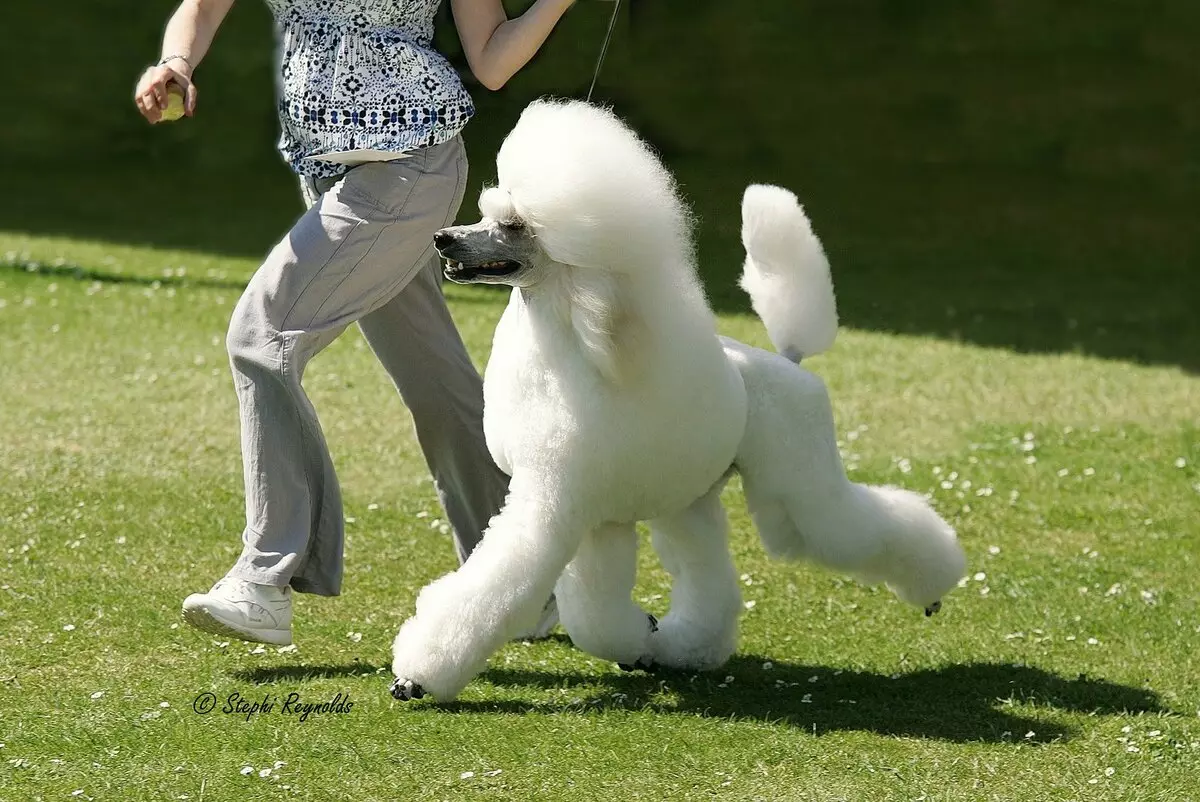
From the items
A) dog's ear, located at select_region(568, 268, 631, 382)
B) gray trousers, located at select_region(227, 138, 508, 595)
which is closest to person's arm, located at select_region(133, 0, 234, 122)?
gray trousers, located at select_region(227, 138, 508, 595)

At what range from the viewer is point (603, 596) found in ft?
13.2

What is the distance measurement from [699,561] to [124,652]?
1.48m

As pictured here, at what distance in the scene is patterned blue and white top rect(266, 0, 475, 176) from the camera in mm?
3844

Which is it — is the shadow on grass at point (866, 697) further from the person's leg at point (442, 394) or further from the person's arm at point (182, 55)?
the person's arm at point (182, 55)

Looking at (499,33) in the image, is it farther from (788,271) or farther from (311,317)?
(788,271)

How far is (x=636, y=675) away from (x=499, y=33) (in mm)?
1598

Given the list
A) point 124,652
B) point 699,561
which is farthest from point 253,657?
point 699,561

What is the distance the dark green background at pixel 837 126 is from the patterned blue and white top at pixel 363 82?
7.27 metres

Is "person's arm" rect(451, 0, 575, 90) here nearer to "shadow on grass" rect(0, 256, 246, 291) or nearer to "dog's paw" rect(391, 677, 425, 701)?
"dog's paw" rect(391, 677, 425, 701)

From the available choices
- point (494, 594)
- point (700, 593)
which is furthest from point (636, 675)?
point (494, 594)

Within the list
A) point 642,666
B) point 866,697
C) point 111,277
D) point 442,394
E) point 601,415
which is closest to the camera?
point 601,415

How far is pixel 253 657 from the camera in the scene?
168 inches

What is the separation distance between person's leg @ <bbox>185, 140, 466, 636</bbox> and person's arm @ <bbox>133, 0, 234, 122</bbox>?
0.41 m

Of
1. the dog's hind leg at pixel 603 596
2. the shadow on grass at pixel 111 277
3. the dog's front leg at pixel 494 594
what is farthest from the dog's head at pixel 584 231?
the shadow on grass at pixel 111 277
